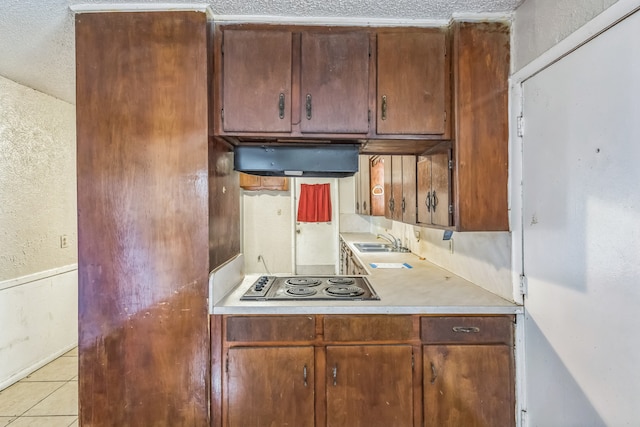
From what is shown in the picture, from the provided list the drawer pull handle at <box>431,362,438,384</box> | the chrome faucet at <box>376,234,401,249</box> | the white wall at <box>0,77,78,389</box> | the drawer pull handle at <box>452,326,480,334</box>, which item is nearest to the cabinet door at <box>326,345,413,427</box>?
the drawer pull handle at <box>431,362,438,384</box>

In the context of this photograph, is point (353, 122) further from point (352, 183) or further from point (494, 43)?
point (352, 183)

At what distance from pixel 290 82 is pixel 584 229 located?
143 cm

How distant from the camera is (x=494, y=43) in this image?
1629 mm

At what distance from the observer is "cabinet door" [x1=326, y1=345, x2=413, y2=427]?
5.16ft

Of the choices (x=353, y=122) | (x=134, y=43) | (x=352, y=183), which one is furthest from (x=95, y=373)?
(x=352, y=183)

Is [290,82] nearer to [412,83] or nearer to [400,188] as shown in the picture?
[412,83]

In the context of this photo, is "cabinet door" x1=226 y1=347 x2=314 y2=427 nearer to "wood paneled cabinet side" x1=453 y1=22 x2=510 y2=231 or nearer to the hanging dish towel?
"wood paneled cabinet side" x1=453 y1=22 x2=510 y2=231

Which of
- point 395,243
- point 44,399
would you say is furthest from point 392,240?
point 44,399

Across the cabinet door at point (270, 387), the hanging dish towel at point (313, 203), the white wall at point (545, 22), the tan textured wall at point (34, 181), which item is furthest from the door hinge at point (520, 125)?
the hanging dish towel at point (313, 203)

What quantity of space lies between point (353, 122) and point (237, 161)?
715mm

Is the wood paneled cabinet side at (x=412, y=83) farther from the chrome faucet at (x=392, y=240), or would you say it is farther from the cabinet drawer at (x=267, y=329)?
the chrome faucet at (x=392, y=240)

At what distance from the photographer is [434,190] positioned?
183cm

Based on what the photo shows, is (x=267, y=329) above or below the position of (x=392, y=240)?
below

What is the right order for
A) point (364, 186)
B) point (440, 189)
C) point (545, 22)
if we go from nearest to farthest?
point (545, 22) < point (440, 189) < point (364, 186)
